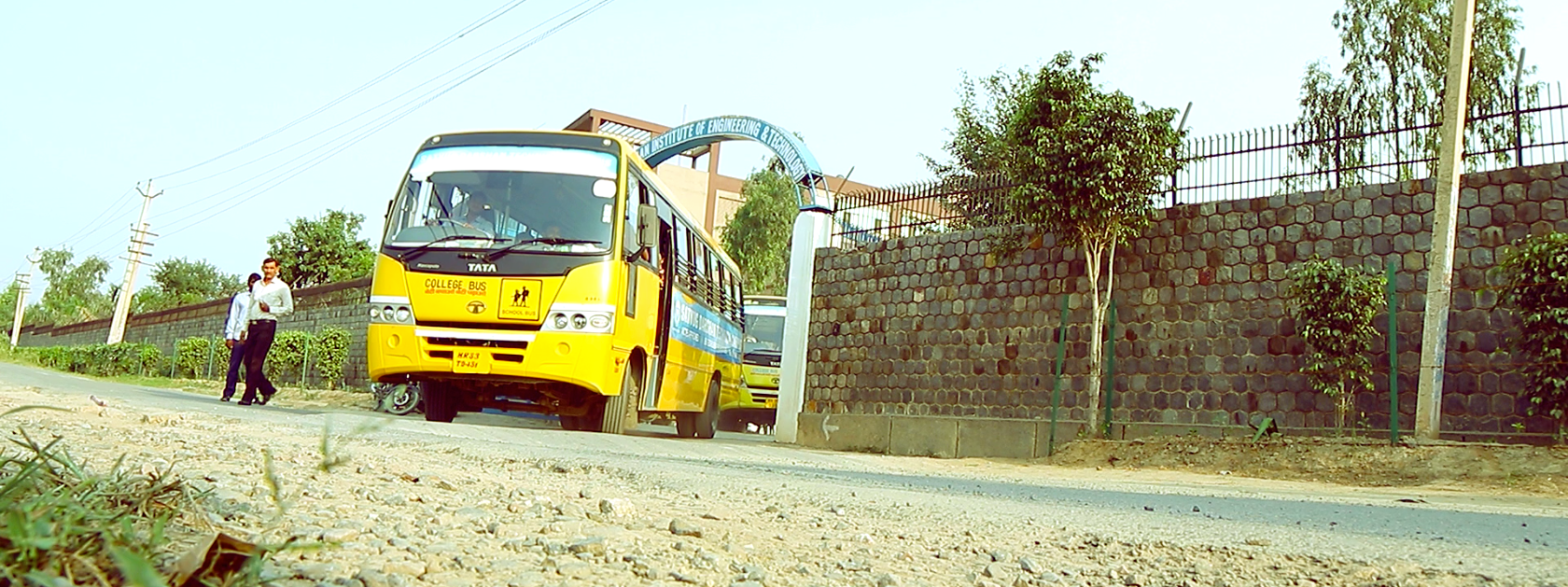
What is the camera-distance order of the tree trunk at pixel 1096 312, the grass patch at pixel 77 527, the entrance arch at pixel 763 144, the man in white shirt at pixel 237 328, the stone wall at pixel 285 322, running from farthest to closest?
the stone wall at pixel 285 322 < the entrance arch at pixel 763 144 < the man in white shirt at pixel 237 328 < the tree trunk at pixel 1096 312 < the grass patch at pixel 77 527

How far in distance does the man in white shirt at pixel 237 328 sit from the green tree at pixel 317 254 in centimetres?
2890

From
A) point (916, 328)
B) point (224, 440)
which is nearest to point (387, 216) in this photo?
point (224, 440)

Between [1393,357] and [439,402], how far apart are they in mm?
8767

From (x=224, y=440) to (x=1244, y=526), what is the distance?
484cm

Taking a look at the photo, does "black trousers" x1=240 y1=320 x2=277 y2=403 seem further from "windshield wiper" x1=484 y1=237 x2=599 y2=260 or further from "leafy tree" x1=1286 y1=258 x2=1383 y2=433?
"leafy tree" x1=1286 y1=258 x2=1383 y2=433

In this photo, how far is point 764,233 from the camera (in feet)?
125

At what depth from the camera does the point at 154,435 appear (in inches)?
221

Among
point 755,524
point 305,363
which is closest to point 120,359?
point 305,363

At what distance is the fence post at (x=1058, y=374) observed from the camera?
39.2 ft

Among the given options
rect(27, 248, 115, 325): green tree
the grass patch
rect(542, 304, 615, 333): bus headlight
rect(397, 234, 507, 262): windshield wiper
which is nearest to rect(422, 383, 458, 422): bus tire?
rect(397, 234, 507, 262): windshield wiper

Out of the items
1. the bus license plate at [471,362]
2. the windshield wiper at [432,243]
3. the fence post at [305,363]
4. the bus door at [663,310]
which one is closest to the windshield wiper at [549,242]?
the windshield wiper at [432,243]

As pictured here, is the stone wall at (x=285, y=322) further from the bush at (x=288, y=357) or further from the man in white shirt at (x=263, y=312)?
the man in white shirt at (x=263, y=312)

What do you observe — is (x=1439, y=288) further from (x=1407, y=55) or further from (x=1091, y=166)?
(x=1407, y=55)

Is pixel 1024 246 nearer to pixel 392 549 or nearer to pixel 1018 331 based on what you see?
pixel 1018 331
